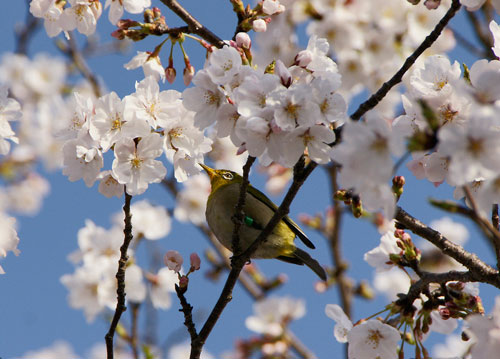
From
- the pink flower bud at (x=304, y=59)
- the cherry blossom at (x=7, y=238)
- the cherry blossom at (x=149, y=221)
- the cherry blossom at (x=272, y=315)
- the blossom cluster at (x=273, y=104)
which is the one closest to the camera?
the blossom cluster at (x=273, y=104)

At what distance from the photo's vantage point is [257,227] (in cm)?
432

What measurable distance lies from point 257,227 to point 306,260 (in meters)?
0.49

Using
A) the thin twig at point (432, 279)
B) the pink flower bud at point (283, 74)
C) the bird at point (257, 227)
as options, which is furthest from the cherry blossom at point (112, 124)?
the bird at point (257, 227)

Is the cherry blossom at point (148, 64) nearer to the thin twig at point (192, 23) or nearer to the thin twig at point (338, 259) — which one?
the thin twig at point (192, 23)

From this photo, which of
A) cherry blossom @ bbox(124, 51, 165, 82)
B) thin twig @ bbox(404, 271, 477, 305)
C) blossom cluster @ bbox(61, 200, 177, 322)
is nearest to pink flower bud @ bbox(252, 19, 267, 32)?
cherry blossom @ bbox(124, 51, 165, 82)

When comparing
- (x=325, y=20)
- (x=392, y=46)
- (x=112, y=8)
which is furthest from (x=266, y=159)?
(x=392, y=46)

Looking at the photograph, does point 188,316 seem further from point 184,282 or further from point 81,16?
point 81,16

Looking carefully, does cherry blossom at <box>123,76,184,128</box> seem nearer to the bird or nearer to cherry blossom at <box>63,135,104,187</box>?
cherry blossom at <box>63,135,104,187</box>

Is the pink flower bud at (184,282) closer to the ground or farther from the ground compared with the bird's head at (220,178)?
closer to the ground

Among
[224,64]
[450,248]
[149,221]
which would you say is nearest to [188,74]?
[224,64]

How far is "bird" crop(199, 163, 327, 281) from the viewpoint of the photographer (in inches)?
168

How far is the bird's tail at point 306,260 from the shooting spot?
14.6 ft

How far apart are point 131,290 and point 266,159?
2816mm

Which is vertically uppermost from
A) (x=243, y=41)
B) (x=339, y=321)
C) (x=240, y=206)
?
(x=243, y=41)
